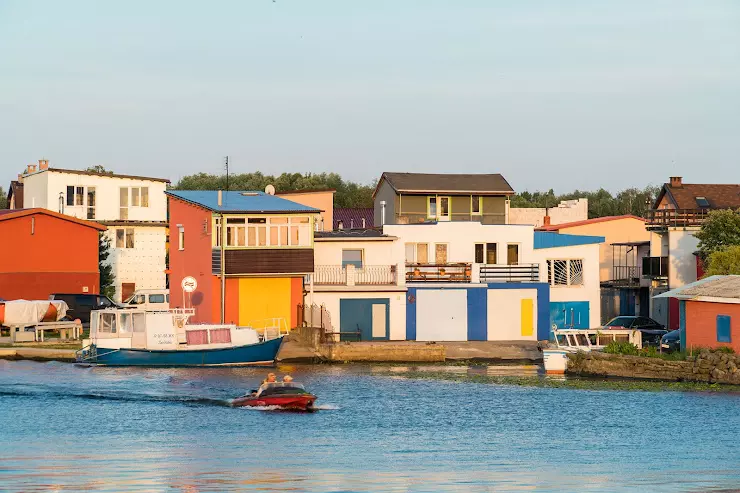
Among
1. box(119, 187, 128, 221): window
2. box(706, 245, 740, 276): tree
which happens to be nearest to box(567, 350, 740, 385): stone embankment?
box(706, 245, 740, 276): tree

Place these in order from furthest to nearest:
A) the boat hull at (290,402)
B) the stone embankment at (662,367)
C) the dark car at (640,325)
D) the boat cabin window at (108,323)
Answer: the dark car at (640,325) < the boat cabin window at (108,323) < the stone embankment at (662,367) < the boat hull at (290,402)

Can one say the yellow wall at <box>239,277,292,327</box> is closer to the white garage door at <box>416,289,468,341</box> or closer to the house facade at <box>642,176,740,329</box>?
the white garage door at <box>416,289,468,341</box>

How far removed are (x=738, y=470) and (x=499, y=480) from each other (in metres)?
7.57

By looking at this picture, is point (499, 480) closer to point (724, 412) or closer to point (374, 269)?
point (724, 412)

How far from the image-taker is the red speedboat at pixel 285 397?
4784cm

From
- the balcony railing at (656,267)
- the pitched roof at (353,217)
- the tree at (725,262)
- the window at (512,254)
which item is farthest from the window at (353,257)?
the pitched roof at (353,217)

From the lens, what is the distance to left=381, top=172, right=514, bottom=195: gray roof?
86.3 m

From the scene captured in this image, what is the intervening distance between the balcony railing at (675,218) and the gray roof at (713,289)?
20291 millimetres

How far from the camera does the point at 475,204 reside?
86.9 metres

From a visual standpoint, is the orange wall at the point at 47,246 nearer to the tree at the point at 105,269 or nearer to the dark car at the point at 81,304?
the dark car at the point at 81,304

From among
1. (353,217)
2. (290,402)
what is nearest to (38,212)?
(290,402)

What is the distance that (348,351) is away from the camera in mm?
63156

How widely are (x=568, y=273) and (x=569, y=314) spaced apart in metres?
2.44

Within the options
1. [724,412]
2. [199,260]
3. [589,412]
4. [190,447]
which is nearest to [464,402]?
[589,412]
